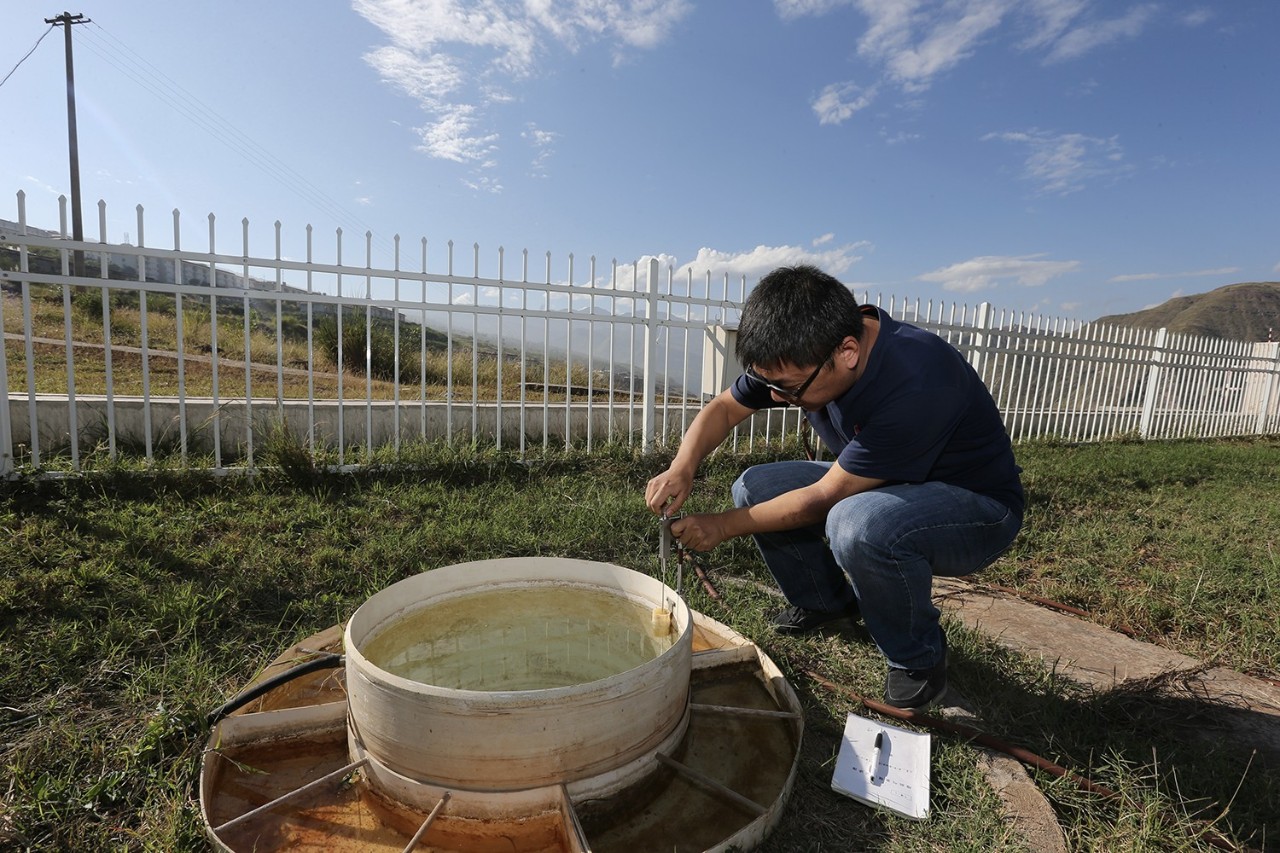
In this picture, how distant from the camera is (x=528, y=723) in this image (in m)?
1.28

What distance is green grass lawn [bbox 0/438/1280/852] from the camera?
1471 millimetres

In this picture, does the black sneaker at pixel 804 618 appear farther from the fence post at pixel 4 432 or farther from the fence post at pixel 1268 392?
the fence post at pixel 1268 392

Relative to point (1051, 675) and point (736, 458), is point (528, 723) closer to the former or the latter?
point (1051, 675)

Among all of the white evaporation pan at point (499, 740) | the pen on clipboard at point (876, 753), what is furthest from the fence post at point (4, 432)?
the pen on clipboard at point (876, 753)

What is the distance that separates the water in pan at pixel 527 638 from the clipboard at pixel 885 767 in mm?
547

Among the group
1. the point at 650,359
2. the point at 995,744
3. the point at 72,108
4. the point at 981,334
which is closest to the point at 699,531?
the point at 995,744

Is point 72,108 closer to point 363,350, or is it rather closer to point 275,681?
point 363,350

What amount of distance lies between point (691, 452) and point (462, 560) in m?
1.46

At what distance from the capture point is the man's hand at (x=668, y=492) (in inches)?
77.7

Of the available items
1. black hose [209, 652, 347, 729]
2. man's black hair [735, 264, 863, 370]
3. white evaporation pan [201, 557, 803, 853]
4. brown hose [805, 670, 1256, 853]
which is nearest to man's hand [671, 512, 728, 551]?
white evaporation pan [201, 557, 803, 853]

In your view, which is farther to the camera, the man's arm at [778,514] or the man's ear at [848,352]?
the man's arm at [778,514]

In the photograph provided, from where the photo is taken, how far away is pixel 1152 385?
9.23 meters

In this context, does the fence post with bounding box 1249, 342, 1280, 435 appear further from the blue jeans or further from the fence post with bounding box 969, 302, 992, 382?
the blue jeans

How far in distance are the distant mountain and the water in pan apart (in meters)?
61.7
